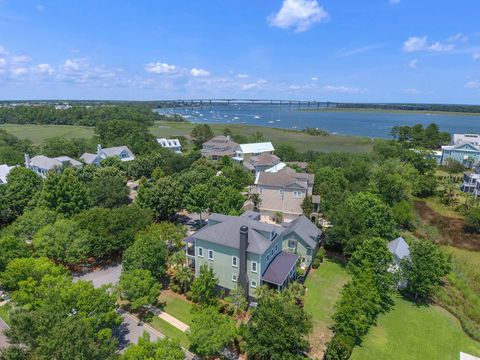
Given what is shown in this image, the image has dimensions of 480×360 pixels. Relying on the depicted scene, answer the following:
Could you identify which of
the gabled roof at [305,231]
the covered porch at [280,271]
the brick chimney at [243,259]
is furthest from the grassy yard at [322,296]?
the brick chimney at [243,259]

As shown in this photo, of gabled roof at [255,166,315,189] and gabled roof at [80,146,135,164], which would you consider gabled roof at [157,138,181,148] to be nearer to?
gabled roof at [80,146,135,164]

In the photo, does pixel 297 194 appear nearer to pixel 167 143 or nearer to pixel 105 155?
pixel 105 155

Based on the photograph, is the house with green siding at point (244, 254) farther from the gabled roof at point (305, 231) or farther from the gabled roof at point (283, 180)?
the gabled roof at point (283, 180)

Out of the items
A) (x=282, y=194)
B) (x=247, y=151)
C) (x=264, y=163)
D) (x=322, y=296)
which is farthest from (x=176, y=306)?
(x=247, y=151)

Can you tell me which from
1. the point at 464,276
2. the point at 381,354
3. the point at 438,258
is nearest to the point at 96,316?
the point at 381,354

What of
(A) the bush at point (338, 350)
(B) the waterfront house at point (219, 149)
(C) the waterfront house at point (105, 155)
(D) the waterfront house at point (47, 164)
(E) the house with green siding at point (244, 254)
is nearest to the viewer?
(A) the bush at point (338, 350)
